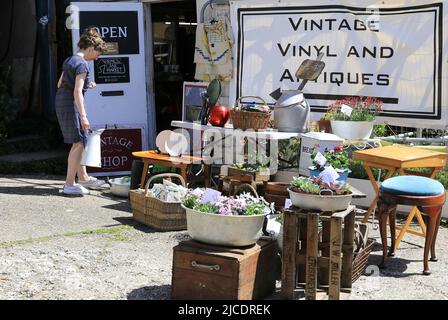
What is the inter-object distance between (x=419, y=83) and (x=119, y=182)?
3.37 m

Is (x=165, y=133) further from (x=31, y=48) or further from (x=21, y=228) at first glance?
(x=31, y=48)

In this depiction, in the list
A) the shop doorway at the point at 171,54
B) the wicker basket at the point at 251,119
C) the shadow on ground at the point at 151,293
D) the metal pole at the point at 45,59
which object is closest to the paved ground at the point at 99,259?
the shadow on ground at the point at 151,293

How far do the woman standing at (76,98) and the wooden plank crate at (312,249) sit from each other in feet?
11.6

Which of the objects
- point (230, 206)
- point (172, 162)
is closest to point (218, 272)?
point (230, 206)

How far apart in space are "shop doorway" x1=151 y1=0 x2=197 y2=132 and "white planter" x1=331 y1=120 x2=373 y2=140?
180 inches

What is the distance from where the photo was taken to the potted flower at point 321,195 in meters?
4.24

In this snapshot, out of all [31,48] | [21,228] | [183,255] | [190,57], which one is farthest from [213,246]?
[31,48]

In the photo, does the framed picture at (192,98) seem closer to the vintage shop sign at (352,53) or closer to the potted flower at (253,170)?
the vintage shop sign at (352,53)

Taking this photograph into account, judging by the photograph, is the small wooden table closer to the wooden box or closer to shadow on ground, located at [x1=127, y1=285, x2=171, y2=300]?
shadow on ground, located at [x1=127, y1=285, x2=171, y2=300]

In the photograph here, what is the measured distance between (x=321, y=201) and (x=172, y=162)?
9.09ft

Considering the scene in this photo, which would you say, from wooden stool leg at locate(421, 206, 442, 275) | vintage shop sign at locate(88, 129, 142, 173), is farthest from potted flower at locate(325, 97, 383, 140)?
vintage shop sign at locate(88, 129, 142, 173)

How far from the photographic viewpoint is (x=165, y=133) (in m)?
7.07

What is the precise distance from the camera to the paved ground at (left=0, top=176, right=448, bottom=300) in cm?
448

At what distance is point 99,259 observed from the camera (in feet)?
16.7
